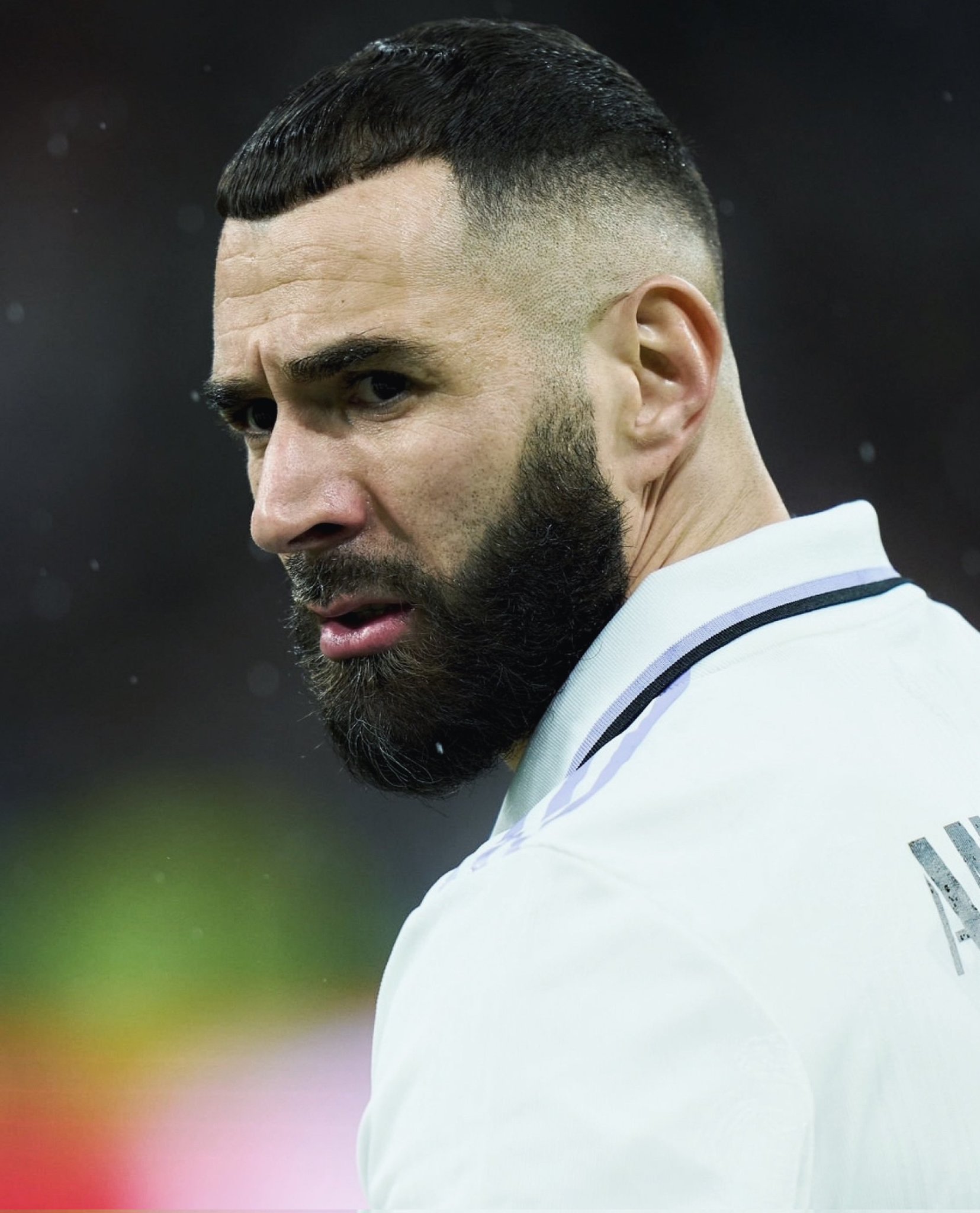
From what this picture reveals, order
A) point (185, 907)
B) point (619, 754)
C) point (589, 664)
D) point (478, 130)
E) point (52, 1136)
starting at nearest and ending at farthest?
1. point (619, 754)
2. point (589, 664)
3. point (478, 130)
4. point (52, 1136)
5. point (185, 907)

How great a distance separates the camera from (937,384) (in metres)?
4.11

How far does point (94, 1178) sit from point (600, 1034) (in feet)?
10.5

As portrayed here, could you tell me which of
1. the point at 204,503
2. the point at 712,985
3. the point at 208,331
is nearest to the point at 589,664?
the point at 712,985

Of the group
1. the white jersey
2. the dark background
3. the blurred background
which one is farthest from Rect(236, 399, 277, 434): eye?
the blurred background

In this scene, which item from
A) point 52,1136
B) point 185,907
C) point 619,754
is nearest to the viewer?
point 619,754

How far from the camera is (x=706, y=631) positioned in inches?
41.9

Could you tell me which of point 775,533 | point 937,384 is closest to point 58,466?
point 937,384

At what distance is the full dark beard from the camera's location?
1253 millimetres

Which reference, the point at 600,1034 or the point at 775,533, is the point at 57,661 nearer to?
the point at 775,533

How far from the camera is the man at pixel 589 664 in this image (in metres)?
0.76

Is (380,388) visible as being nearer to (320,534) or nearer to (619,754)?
(320,534)

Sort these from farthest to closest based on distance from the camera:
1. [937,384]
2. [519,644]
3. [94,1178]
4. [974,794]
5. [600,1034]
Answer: [937,384], [94,1178], [519,644], [974,794], [600,1034]

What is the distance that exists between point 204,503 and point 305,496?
9.14 ft

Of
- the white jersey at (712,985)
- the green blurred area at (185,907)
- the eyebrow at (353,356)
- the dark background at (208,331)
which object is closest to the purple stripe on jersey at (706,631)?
the white jersey at (712,985)
